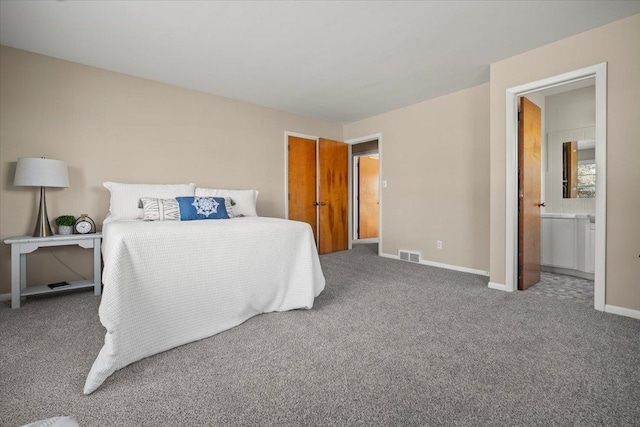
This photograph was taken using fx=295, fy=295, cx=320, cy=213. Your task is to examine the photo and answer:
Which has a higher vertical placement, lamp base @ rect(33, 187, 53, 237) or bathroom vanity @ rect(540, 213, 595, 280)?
lamp base @ rect(33, 187, 53, 237)

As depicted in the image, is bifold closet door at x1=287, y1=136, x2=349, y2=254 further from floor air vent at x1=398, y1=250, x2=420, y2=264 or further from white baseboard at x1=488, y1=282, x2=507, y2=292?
white baseboard at x1=488, y1=282, x2=507, y2=292

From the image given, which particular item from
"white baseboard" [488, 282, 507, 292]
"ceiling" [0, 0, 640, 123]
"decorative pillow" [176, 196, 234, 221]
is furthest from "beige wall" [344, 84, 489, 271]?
"decorative pillow" [176, 196, 234, 221]

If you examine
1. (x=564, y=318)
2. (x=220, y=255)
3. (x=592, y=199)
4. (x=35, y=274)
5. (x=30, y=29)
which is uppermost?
(x=30, y=29)

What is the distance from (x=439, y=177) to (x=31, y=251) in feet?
15.4

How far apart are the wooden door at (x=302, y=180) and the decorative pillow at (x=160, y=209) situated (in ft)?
7.12

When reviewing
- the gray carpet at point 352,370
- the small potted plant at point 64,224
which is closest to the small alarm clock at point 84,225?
the small potted plant at point 64,224

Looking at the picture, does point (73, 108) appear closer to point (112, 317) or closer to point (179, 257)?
point (179, 257)

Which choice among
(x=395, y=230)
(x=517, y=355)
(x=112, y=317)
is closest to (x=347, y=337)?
(x=517, y=355)

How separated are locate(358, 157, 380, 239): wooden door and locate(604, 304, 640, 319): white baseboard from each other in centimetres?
512

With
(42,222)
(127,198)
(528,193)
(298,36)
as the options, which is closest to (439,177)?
(528,193)

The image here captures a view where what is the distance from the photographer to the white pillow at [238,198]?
3585 millimetres

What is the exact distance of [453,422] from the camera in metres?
1.21

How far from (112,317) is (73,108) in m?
2.77

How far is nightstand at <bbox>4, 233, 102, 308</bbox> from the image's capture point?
2559mm
